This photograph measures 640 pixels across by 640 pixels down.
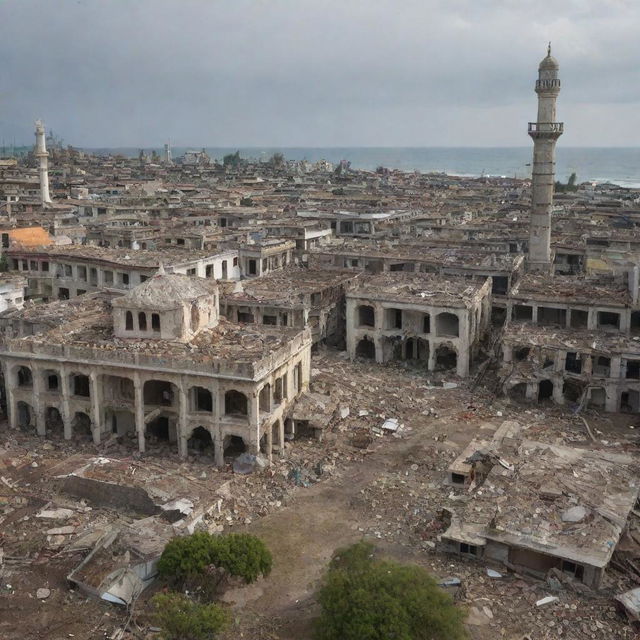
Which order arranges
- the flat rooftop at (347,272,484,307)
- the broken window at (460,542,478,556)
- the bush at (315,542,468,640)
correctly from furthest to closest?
the flat rooftop at (347,272,484,307), the broken window at (460,542,478,556), the bush at (315,542,468,640)

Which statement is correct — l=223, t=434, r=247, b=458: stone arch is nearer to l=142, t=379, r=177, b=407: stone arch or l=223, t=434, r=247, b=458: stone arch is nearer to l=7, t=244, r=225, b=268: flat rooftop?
l=142, t=379, r=177, b=407: stone arch

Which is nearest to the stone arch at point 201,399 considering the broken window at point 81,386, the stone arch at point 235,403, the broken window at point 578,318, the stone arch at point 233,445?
the stone arch at point 235,403

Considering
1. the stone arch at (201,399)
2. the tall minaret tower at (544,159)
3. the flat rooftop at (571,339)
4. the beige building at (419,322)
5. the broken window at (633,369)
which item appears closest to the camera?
the stone arch at (201,399)

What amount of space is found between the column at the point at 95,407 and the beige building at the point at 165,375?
44mm

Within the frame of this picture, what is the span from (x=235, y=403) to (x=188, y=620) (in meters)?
14.1

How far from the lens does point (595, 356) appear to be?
35906 mm

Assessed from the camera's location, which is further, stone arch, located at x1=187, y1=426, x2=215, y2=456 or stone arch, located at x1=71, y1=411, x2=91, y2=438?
stone arch, located at x1=71, y1=411, x2=91, y2=438

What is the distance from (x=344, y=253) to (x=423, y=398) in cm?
2020

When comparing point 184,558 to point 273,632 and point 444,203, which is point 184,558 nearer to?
point 273,632

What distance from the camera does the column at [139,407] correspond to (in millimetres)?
29984

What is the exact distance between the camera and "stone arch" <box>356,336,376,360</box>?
44.4m

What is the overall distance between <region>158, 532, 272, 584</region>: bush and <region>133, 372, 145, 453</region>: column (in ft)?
32.1

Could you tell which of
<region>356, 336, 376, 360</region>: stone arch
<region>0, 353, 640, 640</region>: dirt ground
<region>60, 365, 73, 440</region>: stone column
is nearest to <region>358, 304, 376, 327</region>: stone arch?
<region>356, 336, 376, 360</region>: stone arch

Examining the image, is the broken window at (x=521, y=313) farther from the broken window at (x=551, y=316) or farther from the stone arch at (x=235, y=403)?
the stone arch at (x=235, y=403)
